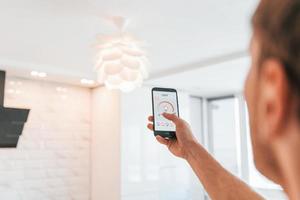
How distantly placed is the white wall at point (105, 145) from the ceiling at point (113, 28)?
24.5 inches

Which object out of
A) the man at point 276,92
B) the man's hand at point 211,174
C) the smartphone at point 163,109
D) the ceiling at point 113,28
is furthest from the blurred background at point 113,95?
the man at point 276,92

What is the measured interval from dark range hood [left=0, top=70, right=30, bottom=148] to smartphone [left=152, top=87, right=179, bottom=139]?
1764 millimetres

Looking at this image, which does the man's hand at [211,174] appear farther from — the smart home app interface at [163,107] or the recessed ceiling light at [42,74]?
the recessed ceiling light at [42,74]

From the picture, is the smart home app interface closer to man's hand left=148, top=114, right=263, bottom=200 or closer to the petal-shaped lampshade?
man's hand left=148, top=114, right=263, bottom=200

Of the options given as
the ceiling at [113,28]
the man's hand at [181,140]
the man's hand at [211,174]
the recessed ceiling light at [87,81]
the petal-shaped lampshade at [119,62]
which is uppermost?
the ceiling at [113,28]

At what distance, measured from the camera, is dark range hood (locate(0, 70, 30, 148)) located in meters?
2.46

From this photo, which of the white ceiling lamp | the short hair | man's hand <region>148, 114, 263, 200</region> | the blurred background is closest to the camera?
the short hair

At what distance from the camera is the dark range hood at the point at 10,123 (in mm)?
2465

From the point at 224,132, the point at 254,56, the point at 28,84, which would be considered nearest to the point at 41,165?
the point at 28,84

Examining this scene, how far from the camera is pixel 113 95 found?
2820 mm

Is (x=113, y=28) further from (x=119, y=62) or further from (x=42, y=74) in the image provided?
(x=42, y=74)

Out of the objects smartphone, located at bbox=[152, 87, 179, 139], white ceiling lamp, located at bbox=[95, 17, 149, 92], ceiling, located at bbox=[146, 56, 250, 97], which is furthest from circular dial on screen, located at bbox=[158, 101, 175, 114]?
ceiling, located at bbox=[146, 56, 250, 97]

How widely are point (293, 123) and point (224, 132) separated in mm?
3300

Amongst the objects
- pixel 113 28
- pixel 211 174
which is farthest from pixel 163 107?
pixel 113 28
